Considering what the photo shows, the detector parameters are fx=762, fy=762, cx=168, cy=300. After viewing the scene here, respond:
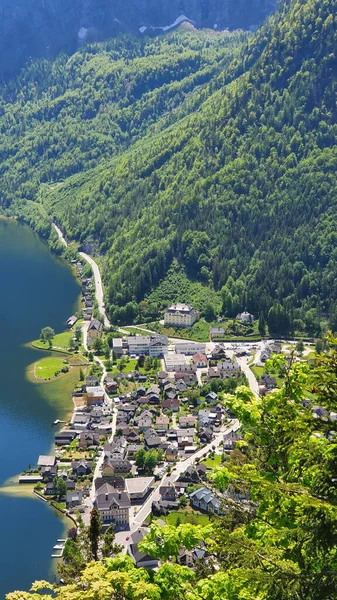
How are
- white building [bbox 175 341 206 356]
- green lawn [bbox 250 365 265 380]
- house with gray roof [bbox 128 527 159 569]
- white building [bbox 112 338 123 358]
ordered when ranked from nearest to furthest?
house with gray roof [bbox 128 527 159 569]
green lawn [bbox 250 365 265 380]
white building [bbox 112 338 123 358]
white building [bbox 175 341 206 356]

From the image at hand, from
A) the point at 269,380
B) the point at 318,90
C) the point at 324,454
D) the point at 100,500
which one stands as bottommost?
the point at 100,500

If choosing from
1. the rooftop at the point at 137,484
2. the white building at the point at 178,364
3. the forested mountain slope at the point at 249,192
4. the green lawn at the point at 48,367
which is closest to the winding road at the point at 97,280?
the forested mountain slope at the point at 249,192

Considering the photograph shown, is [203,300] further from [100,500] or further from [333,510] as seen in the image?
[333,510]

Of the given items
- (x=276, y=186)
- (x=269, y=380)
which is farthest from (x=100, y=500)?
(x=276, y=186)

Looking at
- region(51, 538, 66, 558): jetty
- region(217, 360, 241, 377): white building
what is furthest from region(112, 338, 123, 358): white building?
region(51, 538, 66, 558): jetty

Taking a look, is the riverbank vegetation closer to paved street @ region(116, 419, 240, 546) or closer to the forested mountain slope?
the forested mountain slope

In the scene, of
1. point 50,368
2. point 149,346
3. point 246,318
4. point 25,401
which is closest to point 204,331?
point 246,318
